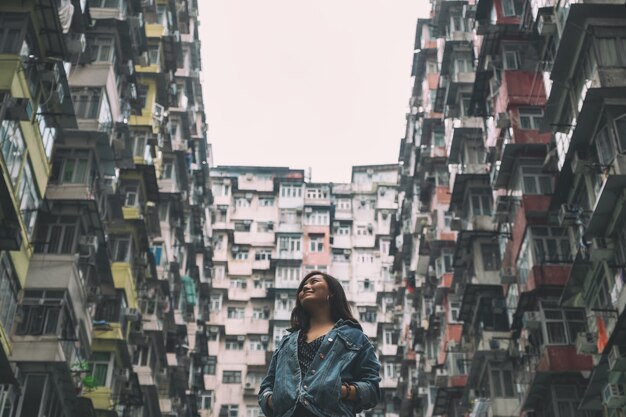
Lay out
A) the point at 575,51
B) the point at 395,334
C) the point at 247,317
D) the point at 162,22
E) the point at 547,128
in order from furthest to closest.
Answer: the point at 247,317 < the point at 395,334 < the point at 162,22 < the point at 547,128 < the point at 575,51

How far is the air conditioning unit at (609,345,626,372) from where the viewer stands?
70.7 feet

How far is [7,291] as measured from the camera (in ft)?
74.8

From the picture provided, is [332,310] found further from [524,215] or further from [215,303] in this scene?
[215,303]

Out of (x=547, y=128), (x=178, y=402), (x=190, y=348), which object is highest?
(x=547, y=128)

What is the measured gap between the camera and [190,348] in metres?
48.6

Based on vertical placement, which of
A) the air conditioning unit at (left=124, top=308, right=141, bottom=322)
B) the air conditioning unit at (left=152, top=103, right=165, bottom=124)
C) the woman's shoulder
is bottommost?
the woman's shoulder

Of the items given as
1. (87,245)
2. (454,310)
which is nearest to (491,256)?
(454,310)

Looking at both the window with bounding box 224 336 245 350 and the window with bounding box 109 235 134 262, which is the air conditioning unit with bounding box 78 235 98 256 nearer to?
the window with bounding box 109 235 134 262

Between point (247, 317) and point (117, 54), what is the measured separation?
35.9 m

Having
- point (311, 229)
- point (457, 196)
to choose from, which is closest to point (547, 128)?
point (457, 196)

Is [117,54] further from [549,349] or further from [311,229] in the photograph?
[311,229]

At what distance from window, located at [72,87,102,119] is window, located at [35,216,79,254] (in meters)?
3.98

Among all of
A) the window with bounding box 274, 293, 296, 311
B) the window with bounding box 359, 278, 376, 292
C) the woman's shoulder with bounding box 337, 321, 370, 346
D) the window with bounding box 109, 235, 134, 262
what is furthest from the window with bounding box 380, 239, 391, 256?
the woman's shoulder with bounding box 337, 321, 370, 346

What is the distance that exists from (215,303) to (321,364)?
196 ft
